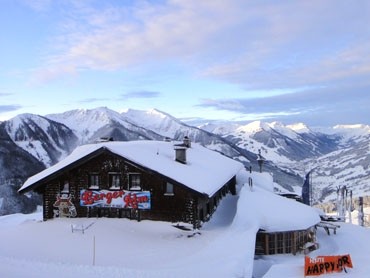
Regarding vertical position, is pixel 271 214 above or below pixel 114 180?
below

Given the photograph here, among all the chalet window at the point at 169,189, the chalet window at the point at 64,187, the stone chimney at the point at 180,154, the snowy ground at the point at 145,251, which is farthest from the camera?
the stone chimney at the point at 180,154

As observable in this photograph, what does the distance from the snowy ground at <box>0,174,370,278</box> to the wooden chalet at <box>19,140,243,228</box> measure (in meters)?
0.95

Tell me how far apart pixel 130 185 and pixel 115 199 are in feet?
4.95

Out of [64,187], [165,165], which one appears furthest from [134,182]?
[64,187]

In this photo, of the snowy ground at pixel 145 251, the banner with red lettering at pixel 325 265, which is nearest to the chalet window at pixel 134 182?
the snowy ground at pixel 145 251

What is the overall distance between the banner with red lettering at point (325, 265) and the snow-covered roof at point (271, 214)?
19.1 ft

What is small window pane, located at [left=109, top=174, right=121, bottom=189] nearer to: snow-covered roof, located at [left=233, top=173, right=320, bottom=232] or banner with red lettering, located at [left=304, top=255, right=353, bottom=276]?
snow-covered roof, located at [left=233, top=173, right=320, bottom=232]

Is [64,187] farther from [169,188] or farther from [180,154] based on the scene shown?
A: [180,154]

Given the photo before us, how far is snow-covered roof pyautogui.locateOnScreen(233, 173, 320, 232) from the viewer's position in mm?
29812

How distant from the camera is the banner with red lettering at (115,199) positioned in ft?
104

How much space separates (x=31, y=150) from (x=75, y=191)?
152 metres

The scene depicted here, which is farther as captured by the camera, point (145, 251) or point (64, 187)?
point (64, 187)

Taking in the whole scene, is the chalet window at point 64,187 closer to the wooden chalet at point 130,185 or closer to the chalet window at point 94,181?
the wooden chalet at point 130,185

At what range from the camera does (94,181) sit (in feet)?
110
